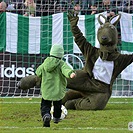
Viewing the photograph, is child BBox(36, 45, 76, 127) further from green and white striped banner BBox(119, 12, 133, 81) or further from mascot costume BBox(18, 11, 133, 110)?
green and white striped banner BBox(119, 12, 133, 81)

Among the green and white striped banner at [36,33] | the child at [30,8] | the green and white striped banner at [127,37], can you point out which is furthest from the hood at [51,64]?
the child at [30,8]

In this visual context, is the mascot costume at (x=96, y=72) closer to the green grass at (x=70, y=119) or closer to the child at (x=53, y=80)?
the green grass at (x=70, y=119)

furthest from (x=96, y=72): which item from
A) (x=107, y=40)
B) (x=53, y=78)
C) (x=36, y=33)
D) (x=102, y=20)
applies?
(x=36, y=33)

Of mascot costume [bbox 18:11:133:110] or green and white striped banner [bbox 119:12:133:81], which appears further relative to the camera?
green and white striped banner [bbox 119:12:133:81]

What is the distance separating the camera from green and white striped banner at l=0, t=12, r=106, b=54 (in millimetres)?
18219

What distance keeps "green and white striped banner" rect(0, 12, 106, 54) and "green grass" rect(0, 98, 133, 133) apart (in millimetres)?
2565

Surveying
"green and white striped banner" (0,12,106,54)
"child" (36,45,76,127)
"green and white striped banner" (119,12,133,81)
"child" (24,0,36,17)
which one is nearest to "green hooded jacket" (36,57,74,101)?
"child" (36,45,76,127)

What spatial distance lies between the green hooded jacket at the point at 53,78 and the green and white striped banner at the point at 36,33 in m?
7.38

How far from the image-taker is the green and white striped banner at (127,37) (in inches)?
717

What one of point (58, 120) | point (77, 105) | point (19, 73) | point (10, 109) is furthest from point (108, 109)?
point (19, 73)

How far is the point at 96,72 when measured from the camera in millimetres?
14156

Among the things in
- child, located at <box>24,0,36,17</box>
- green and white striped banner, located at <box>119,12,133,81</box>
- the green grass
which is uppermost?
child, located at <box>24,0,36,17</box>

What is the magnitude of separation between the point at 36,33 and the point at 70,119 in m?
6.57

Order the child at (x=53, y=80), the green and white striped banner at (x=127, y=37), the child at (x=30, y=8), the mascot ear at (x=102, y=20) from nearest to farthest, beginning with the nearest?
1. the child at (x=53, y=80)
2. the mascot ear at (x=102, y=20)
3. the green and white striped banner at (x=127, y=37)
4. the child at (x=30, y=8)
